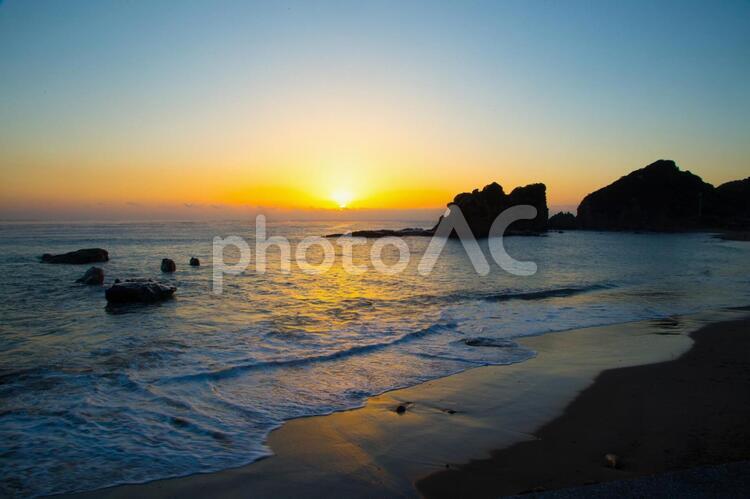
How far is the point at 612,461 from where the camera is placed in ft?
15.4

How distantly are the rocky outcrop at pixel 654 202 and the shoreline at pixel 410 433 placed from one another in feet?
327

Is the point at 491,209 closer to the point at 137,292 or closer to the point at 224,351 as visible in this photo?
the point at 137,292

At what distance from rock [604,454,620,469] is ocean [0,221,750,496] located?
337 cm

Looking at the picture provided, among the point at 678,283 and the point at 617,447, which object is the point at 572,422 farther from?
the point at 678,283

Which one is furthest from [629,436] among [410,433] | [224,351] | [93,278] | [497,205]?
[497,205]

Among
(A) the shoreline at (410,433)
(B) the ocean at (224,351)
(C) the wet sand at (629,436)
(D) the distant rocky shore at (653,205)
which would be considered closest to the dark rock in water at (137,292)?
(B) the ocean at (224,351)

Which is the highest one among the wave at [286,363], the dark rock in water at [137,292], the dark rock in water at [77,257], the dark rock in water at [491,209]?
the dark rock in water at [491,209]

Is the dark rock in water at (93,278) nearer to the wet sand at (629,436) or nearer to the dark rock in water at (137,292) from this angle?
the dark rock in water at (137,292)

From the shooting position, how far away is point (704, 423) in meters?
5.65

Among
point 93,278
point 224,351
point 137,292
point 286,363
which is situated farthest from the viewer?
point 93,278

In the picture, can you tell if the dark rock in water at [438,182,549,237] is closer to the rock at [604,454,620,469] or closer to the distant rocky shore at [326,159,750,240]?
the distant rocky shore at [326,159,750,240]

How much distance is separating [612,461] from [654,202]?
375ft

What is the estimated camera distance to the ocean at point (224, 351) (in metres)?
5.26

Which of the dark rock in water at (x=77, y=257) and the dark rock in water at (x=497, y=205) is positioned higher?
the dark rock in water at (x=497, y=205)
